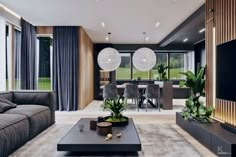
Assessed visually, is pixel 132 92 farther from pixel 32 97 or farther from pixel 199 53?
pixel 199 53

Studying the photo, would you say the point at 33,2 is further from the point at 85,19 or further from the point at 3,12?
the point at 85,19

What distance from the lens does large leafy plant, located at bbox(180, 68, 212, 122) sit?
4309 mm

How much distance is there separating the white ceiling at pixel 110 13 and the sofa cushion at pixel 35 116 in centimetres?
249

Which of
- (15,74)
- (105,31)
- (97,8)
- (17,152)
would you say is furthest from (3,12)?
(17,152)

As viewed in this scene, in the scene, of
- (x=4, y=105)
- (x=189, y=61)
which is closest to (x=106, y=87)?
(x=4, y=105)

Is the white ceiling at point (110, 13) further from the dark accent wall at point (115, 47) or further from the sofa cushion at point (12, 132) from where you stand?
the dark accent wall at point (115, 47)

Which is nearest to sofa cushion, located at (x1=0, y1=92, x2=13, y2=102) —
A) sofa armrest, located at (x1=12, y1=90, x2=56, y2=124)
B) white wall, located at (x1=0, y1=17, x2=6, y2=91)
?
sofa armrest, located at (x1=12, y1=90, x2=56, y2=124)

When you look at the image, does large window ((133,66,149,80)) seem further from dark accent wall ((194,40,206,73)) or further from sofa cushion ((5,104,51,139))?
sofa cushion ((5,104,51,139))

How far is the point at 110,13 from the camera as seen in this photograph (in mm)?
6125

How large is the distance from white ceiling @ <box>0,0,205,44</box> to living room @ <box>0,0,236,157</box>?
0.08 feet

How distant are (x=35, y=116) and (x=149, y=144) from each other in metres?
2.10

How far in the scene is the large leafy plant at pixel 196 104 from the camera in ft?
14.1

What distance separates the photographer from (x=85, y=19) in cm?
679

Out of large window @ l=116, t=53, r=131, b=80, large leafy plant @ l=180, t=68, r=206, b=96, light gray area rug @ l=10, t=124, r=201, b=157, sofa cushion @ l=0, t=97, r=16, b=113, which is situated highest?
large window @ l=116, t=53, r=131, b=80
